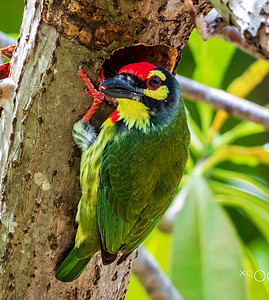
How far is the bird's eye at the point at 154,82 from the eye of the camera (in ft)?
4.39

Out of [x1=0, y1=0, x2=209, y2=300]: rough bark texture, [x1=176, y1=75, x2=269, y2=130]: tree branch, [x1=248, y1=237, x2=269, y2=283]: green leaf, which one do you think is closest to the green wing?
[x1=0, y1=0, x2=209, y2=300]: rough bark texture

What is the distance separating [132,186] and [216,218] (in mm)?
1334

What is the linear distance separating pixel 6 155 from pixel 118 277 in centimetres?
54

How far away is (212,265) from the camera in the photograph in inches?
94.0

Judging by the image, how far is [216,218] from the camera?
8.49 ft

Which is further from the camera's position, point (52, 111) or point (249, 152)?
point (249, 152)

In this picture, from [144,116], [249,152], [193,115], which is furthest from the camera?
[193,115]

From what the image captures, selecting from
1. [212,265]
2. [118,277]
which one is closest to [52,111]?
[118,277]

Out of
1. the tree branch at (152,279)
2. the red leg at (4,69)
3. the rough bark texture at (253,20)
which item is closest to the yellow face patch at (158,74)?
the rough bark texture at (253,20)

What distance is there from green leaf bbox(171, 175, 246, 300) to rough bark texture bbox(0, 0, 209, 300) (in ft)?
3.55

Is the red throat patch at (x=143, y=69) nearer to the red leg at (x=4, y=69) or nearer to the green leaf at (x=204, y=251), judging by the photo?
the red leg at (x=4, y=69)

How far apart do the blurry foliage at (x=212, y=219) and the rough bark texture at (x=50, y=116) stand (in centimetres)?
111

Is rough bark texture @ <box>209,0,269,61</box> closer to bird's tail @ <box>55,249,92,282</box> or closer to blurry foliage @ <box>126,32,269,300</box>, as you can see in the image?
bird's tail @ <box>55,249,92,282</box>

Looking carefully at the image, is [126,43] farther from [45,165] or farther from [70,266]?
[70,266]
